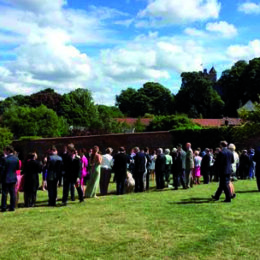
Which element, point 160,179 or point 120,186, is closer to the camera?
point 120,186

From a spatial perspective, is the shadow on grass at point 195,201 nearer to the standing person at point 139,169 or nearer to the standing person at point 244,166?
the standing person at point 139,169

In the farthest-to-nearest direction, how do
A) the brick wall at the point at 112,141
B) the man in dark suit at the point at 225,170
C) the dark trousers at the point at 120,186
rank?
the brick wall at the point at 112,141 → the dark trousers at the point at 120,186 → the man in dark suit at the point at 225,170

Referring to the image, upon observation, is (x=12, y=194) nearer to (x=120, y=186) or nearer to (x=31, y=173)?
(x=31, y=173)

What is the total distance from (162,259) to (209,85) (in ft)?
269

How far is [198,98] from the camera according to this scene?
289 ft

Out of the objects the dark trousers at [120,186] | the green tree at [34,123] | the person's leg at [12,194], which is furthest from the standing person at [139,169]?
the green tree at [34,123]

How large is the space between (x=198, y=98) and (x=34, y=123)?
42199 mm

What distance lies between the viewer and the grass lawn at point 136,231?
24.3 ft

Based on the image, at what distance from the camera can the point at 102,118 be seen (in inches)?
2458

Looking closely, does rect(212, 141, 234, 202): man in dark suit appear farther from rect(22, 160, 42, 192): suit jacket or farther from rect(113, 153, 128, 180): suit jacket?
rect(22, 160, 42, 192): suit jacket

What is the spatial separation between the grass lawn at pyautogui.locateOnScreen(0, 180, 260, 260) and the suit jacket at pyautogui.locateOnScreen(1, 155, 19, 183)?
3.10ft

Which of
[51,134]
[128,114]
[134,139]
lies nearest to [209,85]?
[128,114]

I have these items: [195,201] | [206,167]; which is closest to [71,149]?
[195,201]

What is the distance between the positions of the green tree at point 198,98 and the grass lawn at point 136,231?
7505 cm
